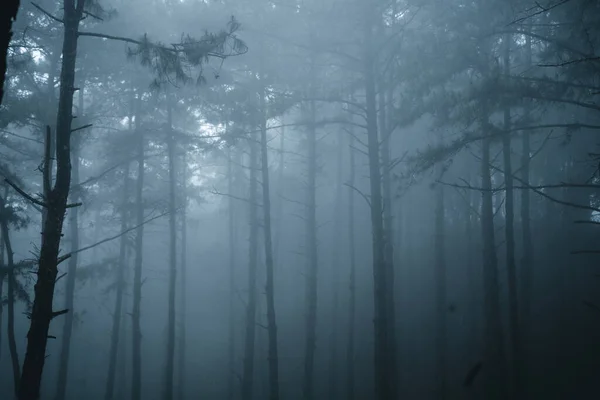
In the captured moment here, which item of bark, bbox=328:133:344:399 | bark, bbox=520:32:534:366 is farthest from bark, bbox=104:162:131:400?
bark, bbox=520:32:534:366

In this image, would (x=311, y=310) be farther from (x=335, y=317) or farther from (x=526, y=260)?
(x=526, y=260)

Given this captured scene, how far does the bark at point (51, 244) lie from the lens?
18.7ft

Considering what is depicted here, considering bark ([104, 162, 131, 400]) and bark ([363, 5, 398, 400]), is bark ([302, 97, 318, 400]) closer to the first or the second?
bark ([363, 5, 398, 400])

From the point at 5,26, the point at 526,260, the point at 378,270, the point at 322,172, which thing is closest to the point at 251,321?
the point at 322,172

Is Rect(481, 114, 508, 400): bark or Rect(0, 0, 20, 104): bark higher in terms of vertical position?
Rect(0, 0, 20, 104): bark

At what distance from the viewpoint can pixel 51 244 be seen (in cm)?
593

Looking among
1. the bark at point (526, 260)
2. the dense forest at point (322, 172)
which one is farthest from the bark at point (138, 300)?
the bark at point (526, 260)

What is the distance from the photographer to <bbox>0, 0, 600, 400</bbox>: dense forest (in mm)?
8789

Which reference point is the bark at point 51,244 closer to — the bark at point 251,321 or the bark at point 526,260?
the bark at point 251,321

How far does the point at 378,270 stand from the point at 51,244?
7026 millimetres

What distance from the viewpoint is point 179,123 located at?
901 inches

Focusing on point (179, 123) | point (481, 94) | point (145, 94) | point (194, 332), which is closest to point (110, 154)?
point (145, 94)

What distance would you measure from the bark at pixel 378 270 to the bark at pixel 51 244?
678cm

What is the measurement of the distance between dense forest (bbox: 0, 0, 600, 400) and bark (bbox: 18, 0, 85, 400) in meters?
0.03
